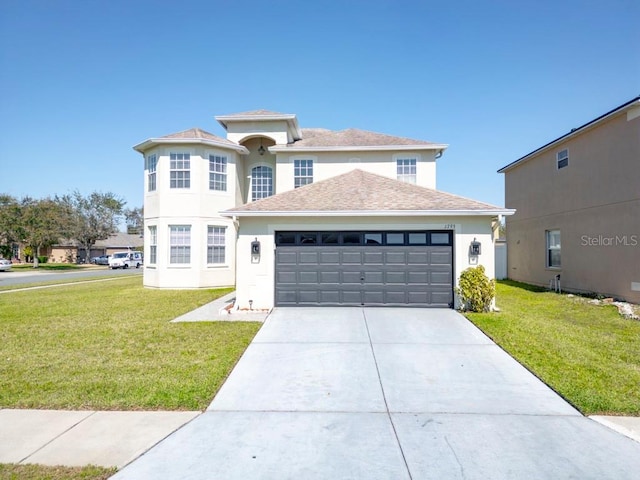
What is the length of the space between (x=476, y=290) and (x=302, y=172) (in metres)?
10.2

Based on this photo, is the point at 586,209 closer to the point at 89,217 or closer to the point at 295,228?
the point at 295,228

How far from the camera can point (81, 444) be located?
3889 mm

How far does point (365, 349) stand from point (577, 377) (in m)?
3.51

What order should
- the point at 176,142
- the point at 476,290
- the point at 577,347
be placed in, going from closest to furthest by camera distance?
the point at 577,347
the point at 476,290
the point at 176,142

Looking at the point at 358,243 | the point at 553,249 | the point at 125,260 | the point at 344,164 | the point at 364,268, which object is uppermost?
the point at 344,164

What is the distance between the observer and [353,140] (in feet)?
59.4

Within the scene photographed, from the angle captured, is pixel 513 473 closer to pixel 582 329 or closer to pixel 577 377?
pixel 577 377

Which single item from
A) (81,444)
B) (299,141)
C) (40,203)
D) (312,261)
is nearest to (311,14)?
(299,141)

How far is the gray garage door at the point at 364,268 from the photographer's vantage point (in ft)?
35.4

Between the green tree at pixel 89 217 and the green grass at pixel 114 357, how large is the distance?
131 ft

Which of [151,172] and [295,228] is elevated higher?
[151,172]

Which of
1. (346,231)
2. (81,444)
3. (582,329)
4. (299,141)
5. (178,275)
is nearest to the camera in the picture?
(81,444)

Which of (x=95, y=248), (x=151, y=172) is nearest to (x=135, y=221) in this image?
(x=95, y=248)

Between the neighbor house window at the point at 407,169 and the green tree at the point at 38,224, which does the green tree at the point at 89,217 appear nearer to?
the green tree at the point at 38,224
